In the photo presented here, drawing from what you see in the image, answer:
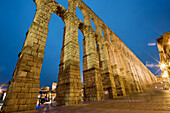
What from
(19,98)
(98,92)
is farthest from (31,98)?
(98,92)

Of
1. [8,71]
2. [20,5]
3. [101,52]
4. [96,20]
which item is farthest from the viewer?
[20,5]

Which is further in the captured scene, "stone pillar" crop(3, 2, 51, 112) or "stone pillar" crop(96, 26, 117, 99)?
"stone pillar" crop(96, 26, 117, 99)

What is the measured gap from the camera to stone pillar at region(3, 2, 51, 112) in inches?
148

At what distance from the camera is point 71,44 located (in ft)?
25.1

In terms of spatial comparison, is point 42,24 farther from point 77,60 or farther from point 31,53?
point 77,60

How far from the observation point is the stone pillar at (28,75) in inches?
148

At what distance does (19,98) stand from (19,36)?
632ft

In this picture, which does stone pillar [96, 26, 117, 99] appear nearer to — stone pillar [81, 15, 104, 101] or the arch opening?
stone pillar [81, 15, 104, 101]

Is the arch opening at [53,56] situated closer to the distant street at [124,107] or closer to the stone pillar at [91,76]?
the stone pillar at [91,76]

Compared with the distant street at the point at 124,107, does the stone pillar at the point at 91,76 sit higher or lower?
higher

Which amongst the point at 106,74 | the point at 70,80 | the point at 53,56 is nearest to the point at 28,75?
the point at 70,80

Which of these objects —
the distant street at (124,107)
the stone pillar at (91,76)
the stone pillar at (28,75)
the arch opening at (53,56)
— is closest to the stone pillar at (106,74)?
the stone pillar at (91,76)

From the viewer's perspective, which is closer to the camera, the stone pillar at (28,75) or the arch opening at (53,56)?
the stone pillar at (28,75)

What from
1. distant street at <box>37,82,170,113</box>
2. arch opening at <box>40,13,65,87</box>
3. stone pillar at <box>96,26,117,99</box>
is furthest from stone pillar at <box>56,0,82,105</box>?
arch opening at <box>40,13,65,87</box>
